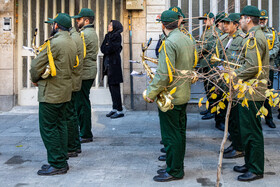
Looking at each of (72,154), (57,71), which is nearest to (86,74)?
(72,154)

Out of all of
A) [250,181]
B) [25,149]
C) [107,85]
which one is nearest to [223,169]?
[250,181]

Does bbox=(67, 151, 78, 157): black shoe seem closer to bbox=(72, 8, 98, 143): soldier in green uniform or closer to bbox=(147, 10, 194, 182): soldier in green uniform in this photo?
bbox=(72, 8, 98, 143): soldier in green uniform

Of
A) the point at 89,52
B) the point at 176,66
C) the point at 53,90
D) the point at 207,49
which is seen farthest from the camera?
the point at 207,49

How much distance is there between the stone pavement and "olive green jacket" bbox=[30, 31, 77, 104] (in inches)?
43.3

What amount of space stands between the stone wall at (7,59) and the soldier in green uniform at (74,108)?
14.2ft

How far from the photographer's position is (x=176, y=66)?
21.0 feet

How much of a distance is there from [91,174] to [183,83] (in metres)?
1.82

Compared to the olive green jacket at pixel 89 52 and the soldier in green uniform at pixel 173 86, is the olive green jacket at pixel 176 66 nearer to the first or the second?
the soldier in green uniform at pixel 173 86

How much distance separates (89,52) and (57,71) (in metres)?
2.12

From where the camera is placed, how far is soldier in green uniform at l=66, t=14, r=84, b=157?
25.3ft

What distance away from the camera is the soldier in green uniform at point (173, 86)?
20.6ft

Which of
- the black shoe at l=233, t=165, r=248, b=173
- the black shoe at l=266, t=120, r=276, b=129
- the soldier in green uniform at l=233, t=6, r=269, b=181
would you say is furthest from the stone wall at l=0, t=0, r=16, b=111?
the soldier in green uniform at l=233, t=6, r=269, b=181

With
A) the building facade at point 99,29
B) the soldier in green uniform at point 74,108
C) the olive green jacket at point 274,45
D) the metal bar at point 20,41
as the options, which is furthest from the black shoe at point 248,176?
the metal bar at point 20,41

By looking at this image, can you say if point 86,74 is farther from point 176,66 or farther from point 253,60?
point 253,60
